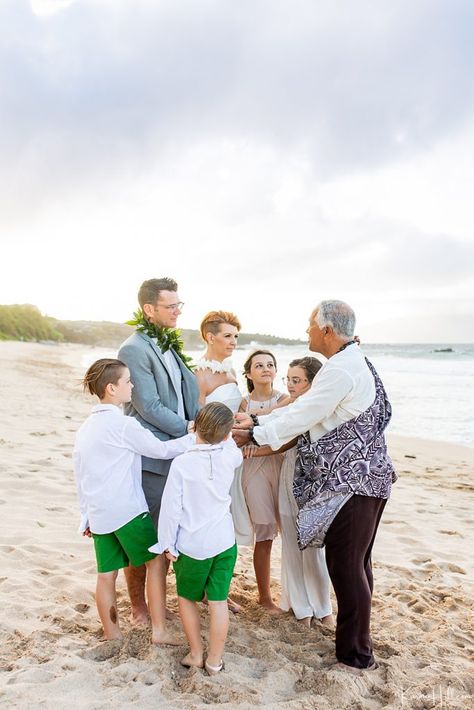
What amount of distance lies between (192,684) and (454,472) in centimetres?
714

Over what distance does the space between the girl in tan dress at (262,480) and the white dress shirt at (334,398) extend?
2.39 ft


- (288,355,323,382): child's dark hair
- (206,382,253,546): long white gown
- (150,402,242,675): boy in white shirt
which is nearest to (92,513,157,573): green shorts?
(150,402,242,675): boy in white shirt

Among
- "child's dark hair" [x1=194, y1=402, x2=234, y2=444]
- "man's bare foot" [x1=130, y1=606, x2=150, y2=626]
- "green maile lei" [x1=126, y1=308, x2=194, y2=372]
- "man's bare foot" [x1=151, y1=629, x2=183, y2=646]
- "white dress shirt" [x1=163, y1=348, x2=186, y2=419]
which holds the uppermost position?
"green maile lei" [x1=126, y1=308, x2=194, y2=372]

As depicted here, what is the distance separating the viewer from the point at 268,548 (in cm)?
414

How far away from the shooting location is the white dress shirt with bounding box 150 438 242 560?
317 cm

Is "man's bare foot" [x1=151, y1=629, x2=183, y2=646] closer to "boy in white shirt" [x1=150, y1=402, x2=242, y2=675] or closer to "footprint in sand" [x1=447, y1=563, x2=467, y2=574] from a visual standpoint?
"boy in white shirt" [x1=150, y1=402, x2=242, y2=675]

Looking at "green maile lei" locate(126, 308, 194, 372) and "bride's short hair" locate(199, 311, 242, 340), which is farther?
"bride's short hair" locate(199, 311, 242, 340)

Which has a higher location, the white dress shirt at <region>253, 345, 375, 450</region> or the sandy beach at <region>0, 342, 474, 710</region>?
the white dress shirt at <region>253, 345, 375, 450</region>

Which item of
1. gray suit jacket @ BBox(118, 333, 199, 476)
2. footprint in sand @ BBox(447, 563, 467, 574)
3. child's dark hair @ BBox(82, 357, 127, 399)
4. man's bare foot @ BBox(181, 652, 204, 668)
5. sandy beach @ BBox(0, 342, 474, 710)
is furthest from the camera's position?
footprint in sand @ BBox(447, 563, 467, 574)

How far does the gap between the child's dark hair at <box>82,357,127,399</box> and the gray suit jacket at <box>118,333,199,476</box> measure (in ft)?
0.78

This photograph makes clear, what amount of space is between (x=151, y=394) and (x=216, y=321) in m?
0.94

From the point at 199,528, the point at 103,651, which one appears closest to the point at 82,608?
the point at 103,651

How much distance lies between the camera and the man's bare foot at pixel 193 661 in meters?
3.15

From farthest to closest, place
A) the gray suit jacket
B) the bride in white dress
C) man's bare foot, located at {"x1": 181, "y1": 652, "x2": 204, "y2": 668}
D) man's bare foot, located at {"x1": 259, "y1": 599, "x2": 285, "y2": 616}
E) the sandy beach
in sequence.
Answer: the bride in white dress
man's bare foot, located at {"x1": 259, "y1": 599, "x2": 285, "y2": 616}
the gray suit jacket
man's bare foot, located at {"x1": 181, "y1": 652, "x2": 204, "y2": 668}
the sandy beach
